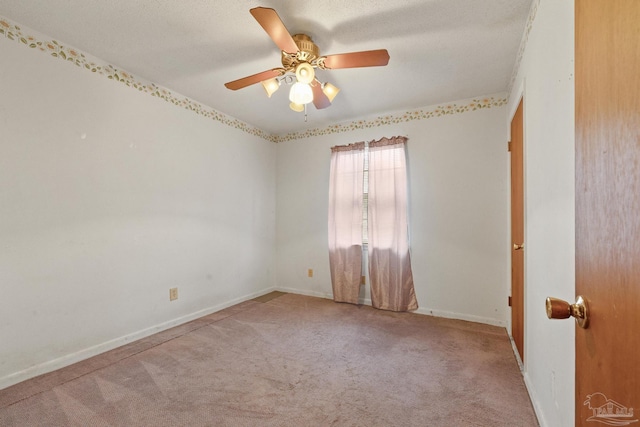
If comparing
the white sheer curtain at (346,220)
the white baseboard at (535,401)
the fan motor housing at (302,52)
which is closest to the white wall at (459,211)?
the white sheer curtain at (346,220)

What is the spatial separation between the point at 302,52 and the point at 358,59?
371 mm

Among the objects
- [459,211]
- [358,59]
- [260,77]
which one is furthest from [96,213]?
[459,211]

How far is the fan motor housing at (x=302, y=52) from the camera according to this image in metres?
1.83

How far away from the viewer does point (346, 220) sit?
354cm

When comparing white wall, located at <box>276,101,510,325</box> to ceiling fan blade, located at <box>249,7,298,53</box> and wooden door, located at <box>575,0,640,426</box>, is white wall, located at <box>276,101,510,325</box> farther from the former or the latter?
wooden door, located at <box>575,0,640,426</box>

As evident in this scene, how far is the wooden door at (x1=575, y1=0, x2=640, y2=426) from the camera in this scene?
0.44 metres

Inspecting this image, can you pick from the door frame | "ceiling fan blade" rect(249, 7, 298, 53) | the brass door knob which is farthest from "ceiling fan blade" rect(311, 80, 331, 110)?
the brass door knob

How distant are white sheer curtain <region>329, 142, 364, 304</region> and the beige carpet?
782mm

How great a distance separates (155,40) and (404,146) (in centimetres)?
248

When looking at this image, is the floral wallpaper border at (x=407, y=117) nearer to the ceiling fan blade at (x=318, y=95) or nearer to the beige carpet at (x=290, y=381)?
the ceiling fan blade at (x=318, y=95)

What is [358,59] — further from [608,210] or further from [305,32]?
[608,210]

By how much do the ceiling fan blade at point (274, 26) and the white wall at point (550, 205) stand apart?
1234 mm

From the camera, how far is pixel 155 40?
1.99 metres

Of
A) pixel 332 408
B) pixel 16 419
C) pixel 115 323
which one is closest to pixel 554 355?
pixel 332 408
